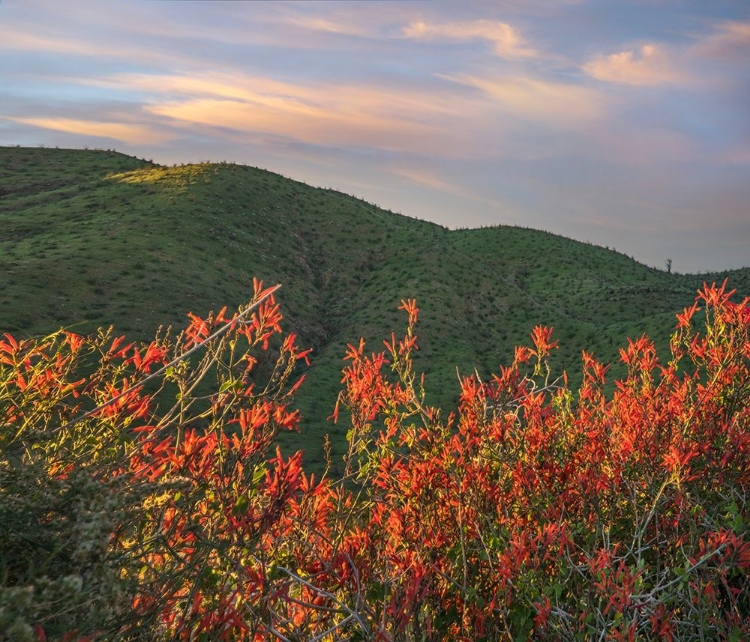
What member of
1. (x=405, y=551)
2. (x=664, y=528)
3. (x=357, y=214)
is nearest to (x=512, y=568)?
(x=405, y=551)

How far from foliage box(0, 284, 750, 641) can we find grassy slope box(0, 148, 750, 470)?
27271 mm

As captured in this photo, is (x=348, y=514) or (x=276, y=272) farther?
(x=276, y=272)

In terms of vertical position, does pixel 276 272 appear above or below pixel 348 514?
below

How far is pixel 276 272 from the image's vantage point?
194 ft

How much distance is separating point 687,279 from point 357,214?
5618cm

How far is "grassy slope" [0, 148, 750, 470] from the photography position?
42.2m

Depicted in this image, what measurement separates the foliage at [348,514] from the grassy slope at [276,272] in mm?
27271

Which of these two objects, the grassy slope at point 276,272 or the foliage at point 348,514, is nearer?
the foliage at point 348,514

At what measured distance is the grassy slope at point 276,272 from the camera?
42.2 metres

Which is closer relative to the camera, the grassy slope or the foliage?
the foliage

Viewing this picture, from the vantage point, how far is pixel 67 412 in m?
6.04

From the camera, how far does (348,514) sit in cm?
584

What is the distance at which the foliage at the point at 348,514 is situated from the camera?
3314 millimetres

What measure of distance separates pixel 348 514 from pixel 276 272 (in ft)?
178
